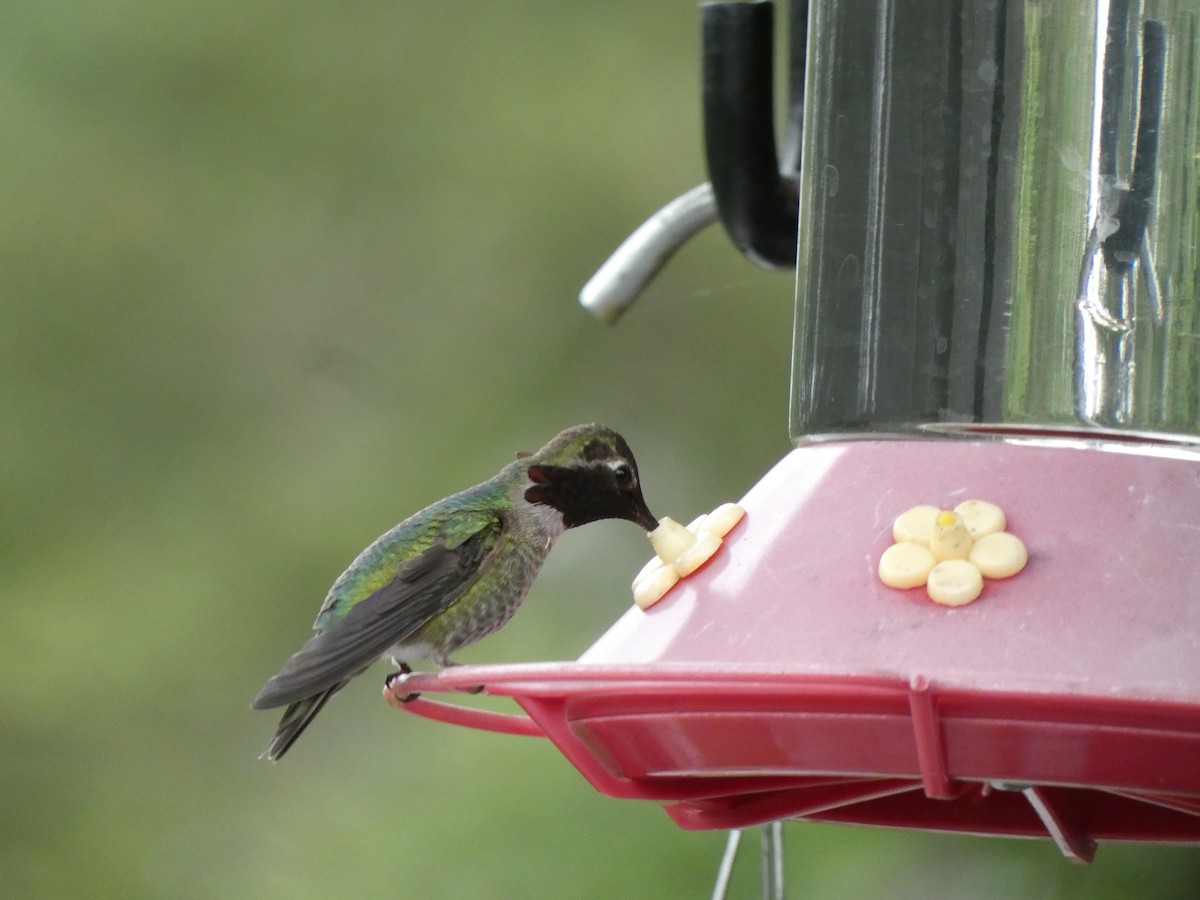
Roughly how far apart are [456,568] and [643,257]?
37.6 inches

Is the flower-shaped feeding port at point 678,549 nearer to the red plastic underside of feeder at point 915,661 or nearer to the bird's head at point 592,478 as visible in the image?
the red plastic underside of feeder at point 915,661

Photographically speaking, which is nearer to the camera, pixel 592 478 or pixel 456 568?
pixel 592 478

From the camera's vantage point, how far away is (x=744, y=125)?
293 cm

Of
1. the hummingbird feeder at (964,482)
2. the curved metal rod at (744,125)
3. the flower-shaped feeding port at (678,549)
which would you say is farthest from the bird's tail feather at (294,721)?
the flower-shaped feeding port at (678,549)

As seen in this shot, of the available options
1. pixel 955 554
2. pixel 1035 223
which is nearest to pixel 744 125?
pixel 1035 223

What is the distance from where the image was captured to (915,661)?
1.79 meters

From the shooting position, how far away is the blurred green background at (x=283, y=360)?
282 inches

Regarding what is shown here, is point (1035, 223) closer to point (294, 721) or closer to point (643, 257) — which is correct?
point (643, 257)

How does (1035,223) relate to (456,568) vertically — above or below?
above

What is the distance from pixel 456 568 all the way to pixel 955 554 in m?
1.78

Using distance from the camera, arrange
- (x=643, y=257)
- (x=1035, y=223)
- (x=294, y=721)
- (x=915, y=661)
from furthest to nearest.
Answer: (x=294, y=721) → (x=643, y=257) → (x=1035, y=223) → (x=915, y=661)

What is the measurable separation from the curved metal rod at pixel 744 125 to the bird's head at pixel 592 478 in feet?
1.47

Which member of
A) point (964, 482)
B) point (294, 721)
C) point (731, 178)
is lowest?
point (294, 721)

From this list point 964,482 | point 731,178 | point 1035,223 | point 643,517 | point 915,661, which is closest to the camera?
point 915,661
